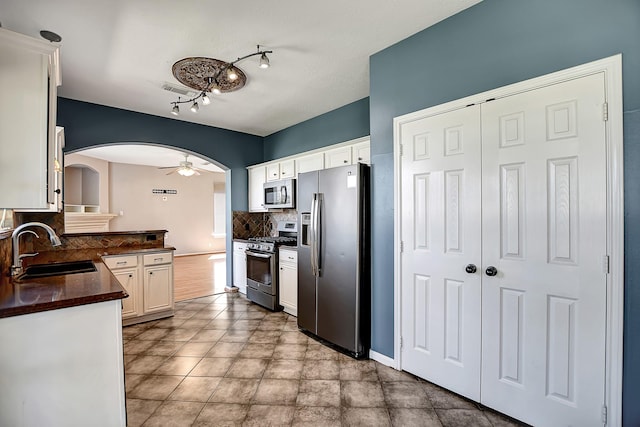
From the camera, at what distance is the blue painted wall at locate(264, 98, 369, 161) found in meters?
Answer: 3.86

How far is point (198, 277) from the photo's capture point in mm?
6344

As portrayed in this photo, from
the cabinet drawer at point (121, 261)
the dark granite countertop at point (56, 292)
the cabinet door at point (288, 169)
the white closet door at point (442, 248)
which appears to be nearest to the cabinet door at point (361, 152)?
the white closet door at point (442, 248)

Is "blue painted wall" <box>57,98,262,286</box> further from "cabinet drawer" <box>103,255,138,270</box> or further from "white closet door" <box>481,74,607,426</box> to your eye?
"white closet door" <box>481,74,607,426</box>

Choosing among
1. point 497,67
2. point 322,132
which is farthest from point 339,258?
point 322,132

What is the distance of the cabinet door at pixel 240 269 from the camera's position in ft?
15.9

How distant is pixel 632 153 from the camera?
1.52 meters

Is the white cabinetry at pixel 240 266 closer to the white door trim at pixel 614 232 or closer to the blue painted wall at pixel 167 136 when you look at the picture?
the blue painted wall at pixel 167 136

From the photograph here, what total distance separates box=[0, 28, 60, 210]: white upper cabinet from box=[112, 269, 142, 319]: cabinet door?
7.15ft

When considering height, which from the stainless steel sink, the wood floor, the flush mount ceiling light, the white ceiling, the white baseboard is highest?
the white ceiling

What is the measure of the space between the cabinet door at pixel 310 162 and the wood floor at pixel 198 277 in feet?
8.88

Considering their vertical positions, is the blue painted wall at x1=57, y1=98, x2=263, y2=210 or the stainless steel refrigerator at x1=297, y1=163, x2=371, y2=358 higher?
the blue painted wall at x1=57, y1=98, x2=263, y2=210

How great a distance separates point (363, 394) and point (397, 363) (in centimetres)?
46

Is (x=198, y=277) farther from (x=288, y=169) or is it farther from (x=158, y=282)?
(x=288, y=169)

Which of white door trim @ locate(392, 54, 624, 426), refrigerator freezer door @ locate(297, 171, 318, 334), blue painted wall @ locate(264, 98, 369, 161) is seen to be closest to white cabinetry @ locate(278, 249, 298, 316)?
refrigerator freezer door @ locate(297, 171, 318, 334)
